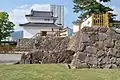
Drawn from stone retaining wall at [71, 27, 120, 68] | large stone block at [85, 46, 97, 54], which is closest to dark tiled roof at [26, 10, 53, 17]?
stone retaining wall at [71, 27, 120, 68]

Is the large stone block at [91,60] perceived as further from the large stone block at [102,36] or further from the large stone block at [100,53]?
the large stone block at [102,36]

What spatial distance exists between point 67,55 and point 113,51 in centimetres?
332

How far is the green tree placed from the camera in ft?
146

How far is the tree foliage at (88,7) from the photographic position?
28281mm

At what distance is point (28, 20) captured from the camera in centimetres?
5469

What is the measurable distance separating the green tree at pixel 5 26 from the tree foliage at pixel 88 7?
17.2 m

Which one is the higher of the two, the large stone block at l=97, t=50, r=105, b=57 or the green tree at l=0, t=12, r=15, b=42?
the green tree at l=0, t=12, r=15, b=42

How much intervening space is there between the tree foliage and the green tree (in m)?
17.2

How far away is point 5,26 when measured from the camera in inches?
1789

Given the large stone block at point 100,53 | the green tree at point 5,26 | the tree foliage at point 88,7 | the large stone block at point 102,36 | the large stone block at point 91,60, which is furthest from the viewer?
the green tree at point 5,26

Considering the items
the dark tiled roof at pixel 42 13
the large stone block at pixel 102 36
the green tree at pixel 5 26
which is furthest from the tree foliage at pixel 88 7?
the dark tiled roof at pixel 42 13

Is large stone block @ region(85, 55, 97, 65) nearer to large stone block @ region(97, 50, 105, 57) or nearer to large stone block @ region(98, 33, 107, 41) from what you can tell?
large stone block @ region(97, 50, 105, 57)

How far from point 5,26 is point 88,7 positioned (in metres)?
20.5

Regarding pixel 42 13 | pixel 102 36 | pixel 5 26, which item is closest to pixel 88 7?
pixel 102 36
